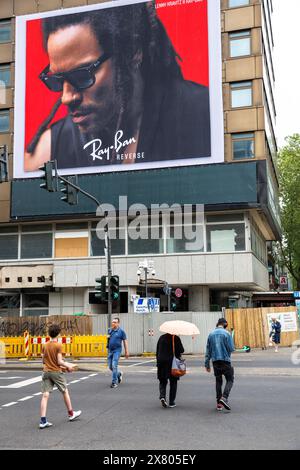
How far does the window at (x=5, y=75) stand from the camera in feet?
128

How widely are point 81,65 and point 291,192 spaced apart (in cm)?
3332

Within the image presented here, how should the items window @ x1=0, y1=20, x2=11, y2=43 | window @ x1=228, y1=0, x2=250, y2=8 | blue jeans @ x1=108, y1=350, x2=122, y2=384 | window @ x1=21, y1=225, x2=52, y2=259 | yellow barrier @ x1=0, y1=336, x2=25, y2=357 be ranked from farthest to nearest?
window @ x1=0, y1=20, x2=11, y2=43
window @ x1=21, y1=225, x2=52, y2=259
window @ x1=228, y1=0, x2=250, y2=8
yellow barrier @ x1=0, y1=336, x2=25, y2=357
blue jeans @ x1=108, y1=350, x2=122, y2=384

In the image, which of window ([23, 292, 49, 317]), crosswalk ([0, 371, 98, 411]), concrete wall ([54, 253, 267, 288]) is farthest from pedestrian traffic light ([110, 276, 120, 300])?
window ([23, 292, 49, 317])

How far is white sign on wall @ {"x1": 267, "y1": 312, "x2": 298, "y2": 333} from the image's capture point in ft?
106

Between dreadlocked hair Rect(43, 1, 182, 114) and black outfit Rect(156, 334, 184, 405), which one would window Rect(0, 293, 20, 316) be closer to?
dreadlocked hair Rect(43, 1, 182, 114)

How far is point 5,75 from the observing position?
Answer: 129 ft

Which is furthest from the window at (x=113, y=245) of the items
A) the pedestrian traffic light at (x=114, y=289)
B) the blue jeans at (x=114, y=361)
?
the blue jeans at (x=114, y=361)

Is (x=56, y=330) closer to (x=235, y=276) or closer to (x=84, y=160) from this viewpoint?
(x=235, y=276)

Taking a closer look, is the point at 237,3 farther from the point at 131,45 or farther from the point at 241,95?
the point at 131,45

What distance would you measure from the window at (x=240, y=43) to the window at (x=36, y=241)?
52.4ft

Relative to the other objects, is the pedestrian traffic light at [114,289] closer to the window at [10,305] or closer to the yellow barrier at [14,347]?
the yellow barrier at [14,347]

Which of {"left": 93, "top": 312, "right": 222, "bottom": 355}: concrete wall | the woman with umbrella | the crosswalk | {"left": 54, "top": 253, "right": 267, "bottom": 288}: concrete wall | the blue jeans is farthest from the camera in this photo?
{"left": 54, "top": 253, "right": 267, "bottom": 288}: concrete wall

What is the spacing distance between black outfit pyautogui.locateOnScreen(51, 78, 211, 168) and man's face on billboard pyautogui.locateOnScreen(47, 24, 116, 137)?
4.83 feet
